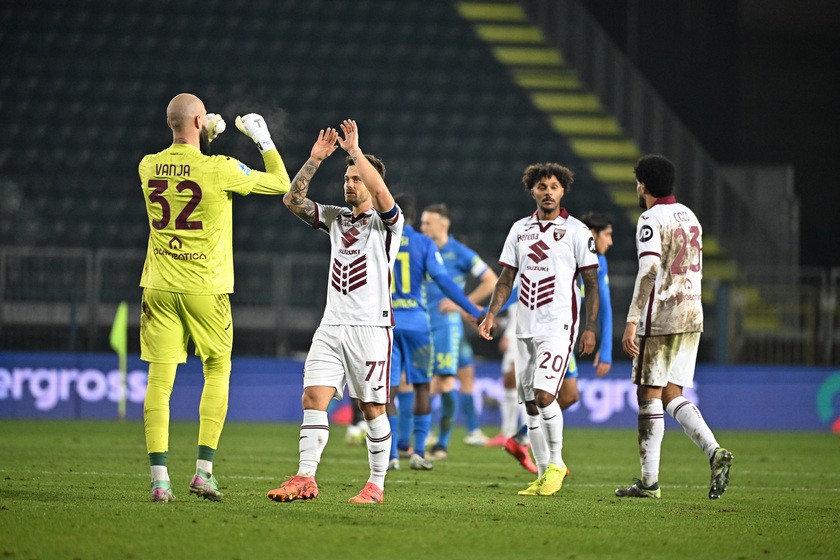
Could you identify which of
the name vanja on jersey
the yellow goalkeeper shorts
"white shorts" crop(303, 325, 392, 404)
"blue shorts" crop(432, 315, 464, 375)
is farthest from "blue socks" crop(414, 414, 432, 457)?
the name vanja on jersey

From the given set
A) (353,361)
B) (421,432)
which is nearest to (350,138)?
(353,361)

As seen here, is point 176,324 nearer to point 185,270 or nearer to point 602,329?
point 185,270

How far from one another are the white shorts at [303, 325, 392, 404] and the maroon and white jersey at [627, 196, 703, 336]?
1626 mm

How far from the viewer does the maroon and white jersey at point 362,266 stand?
227 inches

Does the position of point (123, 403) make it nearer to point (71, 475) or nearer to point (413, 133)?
point (71, 475)

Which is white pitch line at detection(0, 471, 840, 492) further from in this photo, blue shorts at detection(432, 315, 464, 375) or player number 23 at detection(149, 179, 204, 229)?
blue shorts at detection(432, 315, 464, 375)

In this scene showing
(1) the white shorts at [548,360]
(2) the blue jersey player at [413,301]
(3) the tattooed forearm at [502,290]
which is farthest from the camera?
(2) the blue jersey player at [413,301]

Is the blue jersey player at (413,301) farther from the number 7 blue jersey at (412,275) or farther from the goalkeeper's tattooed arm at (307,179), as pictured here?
the goalkeeper's tattooed arm at (307,179)

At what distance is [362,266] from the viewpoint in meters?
5.82

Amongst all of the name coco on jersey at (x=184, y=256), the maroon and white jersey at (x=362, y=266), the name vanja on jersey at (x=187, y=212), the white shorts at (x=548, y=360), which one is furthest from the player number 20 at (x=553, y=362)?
the name coco on jersey at (x=184, y=256)

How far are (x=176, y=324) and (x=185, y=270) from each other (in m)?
0.29

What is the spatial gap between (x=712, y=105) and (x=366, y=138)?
7.48 metres

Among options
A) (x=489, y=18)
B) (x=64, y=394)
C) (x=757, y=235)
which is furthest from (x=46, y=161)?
(x=757, y=235)

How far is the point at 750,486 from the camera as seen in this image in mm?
7562
